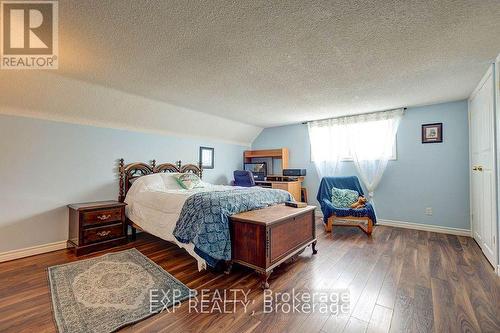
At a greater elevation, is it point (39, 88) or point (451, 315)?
point (39, 88)

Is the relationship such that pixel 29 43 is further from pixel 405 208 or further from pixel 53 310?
pixel 405 208

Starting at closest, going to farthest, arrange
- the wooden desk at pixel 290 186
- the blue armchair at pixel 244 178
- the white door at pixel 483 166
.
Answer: the white door at pixel 483 166, the wooden desk at pixel 290 186, the blue armchair at pixel 244 178

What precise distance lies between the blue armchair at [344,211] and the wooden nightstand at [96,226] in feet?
10.6

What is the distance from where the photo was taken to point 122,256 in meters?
2.80

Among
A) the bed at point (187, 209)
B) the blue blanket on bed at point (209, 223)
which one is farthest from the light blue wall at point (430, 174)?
the blue blanket on bed at point (209, 223)

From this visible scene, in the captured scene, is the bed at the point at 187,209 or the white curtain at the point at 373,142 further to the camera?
the white curtain at the point at 373,142

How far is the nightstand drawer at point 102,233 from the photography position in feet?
9.60

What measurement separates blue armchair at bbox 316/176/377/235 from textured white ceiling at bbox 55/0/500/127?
168cm

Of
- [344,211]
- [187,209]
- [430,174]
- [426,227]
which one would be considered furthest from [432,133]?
[187,209]

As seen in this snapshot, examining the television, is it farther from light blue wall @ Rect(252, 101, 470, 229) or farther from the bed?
light blue wall @ Rect(252, 101, 470, 229)

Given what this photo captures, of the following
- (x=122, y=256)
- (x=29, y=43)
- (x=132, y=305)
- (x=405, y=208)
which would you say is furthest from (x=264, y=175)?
(x=29, y=43)

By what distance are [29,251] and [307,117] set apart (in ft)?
16.0

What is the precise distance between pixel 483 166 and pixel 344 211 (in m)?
1.81

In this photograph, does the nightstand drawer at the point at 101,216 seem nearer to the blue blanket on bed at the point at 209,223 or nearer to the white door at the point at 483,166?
the blue blanket on bed at the point at 209,223
